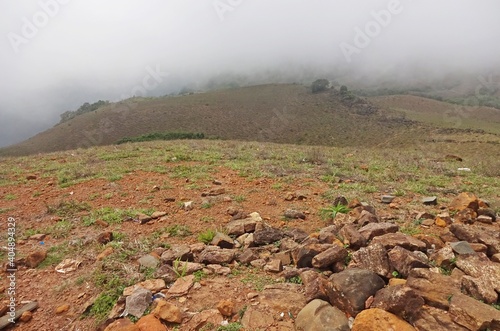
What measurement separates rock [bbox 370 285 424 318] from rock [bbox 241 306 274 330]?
104cm

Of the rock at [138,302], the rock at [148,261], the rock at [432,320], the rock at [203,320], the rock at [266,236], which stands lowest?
the rock at [266,236]

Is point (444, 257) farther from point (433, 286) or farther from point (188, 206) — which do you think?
point (188, 206)

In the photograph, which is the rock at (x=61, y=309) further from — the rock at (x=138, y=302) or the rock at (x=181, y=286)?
the rock at (x=181, y=286)

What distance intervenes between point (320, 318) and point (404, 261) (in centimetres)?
127

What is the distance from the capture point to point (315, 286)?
11.0 feet

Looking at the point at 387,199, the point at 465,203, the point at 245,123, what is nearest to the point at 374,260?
the point at 465,203

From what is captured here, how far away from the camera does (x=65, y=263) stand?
4.71 metres

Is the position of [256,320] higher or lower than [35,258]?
lower

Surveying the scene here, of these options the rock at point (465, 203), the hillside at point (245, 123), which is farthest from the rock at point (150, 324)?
the hillside at point (245, 123)

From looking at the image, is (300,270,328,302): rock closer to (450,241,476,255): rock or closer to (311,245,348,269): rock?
(311,245,348,269): rock

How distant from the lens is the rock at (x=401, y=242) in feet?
12.9

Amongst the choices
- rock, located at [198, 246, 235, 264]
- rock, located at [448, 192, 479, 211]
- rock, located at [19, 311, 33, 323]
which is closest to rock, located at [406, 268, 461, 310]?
rock, located at [198, 246, 235, 264]

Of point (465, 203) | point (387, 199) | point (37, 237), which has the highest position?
point (37, 237)

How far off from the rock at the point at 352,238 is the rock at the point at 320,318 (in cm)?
135
